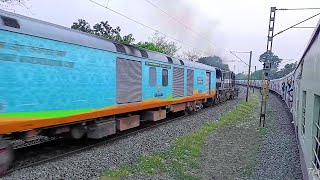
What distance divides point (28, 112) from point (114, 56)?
3.64m

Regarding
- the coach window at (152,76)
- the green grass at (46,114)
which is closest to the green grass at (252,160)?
the green grass at (46,114)

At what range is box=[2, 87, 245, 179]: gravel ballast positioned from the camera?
623cm

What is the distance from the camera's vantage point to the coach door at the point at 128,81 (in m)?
9.78

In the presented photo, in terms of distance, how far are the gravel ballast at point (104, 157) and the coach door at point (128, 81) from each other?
1336mm

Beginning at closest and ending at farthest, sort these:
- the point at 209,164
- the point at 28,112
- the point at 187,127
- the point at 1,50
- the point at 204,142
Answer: the point at 1,50 → the point at 28,112 → the point at 209,164 → the point at 204,142 → the point at 187,127

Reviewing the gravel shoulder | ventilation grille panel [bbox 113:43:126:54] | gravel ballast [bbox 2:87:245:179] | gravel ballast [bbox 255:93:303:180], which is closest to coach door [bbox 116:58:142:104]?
ventilation grille panel [bbox 113:43:126:54]

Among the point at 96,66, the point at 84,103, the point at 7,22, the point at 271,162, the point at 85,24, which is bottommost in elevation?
the point at 271,162

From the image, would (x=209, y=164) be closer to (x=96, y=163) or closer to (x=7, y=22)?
(x=96, y=163)

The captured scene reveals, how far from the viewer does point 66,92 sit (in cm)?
742

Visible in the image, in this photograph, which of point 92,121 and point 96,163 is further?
point 92,121

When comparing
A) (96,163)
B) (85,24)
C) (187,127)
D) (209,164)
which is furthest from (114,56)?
(85,24)

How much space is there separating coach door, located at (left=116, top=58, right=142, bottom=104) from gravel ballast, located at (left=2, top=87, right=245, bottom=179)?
1336mm

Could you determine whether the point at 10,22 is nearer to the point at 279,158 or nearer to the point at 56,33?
the point at 56,33

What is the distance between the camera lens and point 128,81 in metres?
10.3
